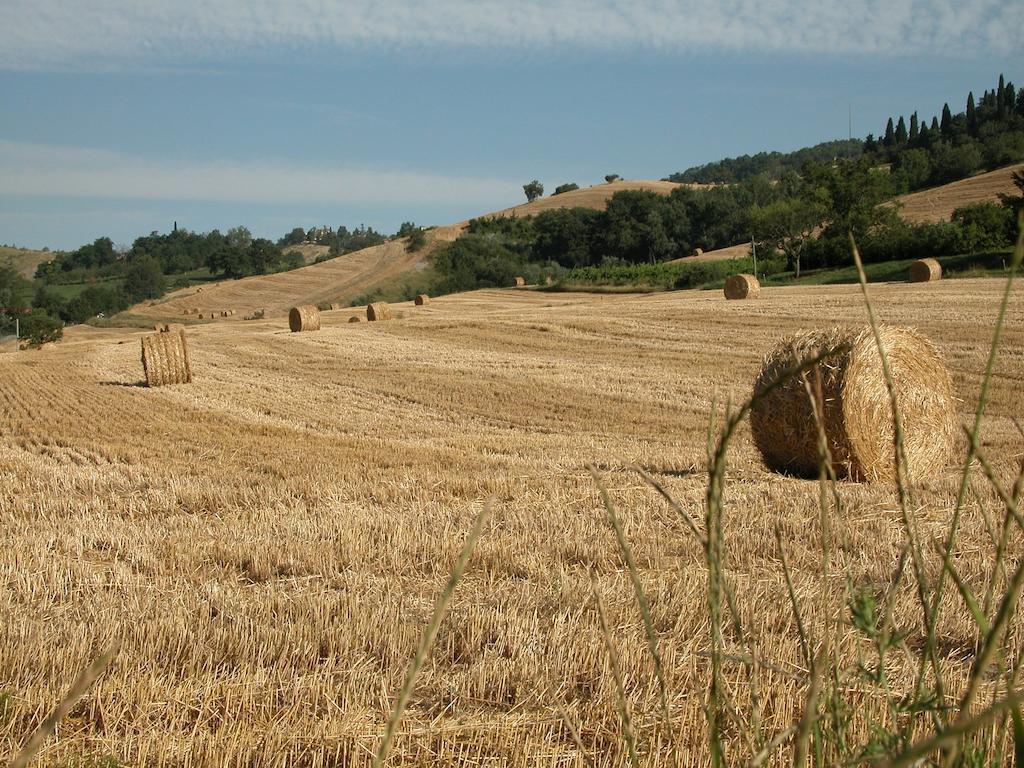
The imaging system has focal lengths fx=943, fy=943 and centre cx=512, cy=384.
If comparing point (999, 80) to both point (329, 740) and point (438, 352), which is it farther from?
point (329, 740)

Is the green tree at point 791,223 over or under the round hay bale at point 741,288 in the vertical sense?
over

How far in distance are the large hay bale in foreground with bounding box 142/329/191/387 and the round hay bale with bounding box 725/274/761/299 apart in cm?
2205

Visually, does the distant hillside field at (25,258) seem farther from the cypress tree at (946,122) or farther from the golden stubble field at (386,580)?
the golden stubble field at (386,580)

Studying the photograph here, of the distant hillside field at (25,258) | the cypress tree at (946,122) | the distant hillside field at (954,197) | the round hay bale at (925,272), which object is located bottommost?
the round hay bale at (925,272)

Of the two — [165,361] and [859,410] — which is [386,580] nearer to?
[859,410]

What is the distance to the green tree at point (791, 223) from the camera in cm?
5450

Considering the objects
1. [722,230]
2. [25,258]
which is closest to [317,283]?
[722,230]

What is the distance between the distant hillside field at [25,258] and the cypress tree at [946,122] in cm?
12767

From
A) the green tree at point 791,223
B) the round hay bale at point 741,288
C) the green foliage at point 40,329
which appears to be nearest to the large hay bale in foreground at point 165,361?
the round hay bale at point 741,288

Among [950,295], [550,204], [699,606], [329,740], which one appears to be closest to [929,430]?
[699,606]

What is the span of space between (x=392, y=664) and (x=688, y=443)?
9547 mm

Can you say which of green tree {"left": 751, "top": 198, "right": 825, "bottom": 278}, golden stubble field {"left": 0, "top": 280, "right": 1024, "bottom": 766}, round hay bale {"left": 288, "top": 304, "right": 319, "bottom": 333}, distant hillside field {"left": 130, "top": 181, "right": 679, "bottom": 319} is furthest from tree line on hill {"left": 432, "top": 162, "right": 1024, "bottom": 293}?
golden stubble field {"left": 0, "top": 280, "right": 1024, "bottom": 766}

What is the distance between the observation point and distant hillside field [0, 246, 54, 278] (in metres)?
146

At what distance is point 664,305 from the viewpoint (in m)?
35.9
